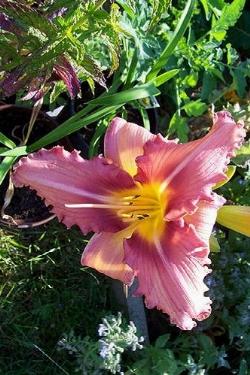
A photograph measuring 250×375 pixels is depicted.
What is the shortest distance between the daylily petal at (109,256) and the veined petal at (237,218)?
0.18 m

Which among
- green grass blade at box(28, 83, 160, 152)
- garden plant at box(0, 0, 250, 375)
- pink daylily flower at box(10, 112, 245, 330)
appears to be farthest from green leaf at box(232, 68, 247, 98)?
pink daylily flower at box(10, 112, 245, 330)

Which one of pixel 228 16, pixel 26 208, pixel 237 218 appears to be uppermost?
pixel 228 16

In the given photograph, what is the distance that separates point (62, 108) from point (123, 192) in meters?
0.61

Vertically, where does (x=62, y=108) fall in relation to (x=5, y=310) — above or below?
above

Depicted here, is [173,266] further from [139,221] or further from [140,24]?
[140,24]

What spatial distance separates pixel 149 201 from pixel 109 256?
0.12m

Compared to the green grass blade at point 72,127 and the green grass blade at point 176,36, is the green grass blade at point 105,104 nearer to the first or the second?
the green grass blade at point 72,127

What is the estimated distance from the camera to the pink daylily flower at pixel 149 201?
1.03 meters

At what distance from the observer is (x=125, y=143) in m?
1.12

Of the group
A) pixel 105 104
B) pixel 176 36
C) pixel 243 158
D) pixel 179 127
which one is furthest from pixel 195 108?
pixel 105 104

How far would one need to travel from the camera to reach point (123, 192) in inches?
44.8

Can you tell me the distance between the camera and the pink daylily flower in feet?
3.37

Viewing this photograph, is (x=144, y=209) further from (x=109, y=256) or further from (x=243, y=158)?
(x=243, y=158)

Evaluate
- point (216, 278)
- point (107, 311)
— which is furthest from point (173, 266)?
point (107, 311)
